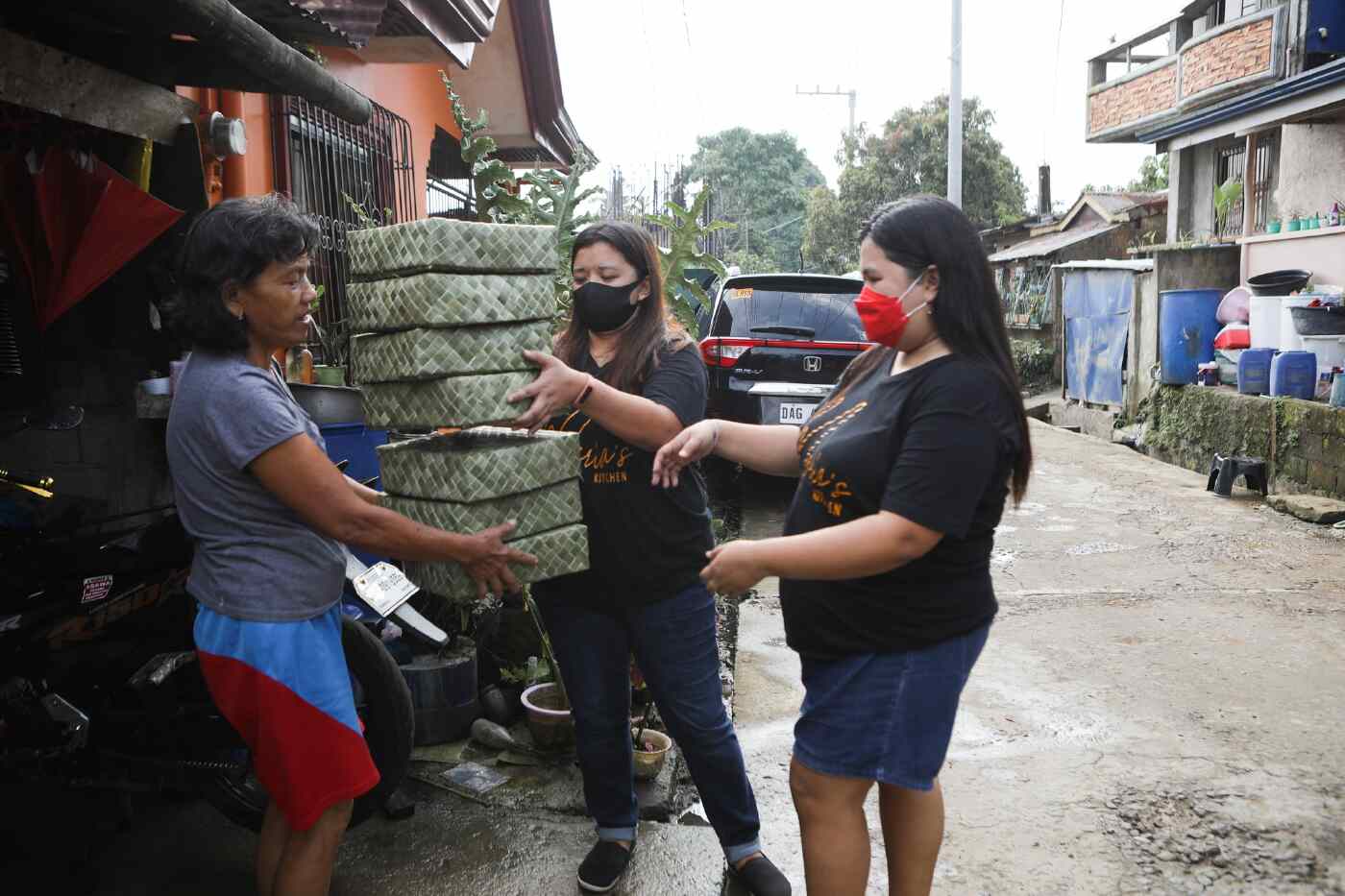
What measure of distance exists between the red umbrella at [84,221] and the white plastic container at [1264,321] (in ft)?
36.8

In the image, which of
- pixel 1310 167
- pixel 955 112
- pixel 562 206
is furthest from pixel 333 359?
pixel 955 112

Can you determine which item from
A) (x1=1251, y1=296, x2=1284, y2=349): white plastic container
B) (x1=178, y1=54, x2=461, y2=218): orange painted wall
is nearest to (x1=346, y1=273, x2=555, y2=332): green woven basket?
(x1=178, y1=54, x2=461, y2=218): orange painted wall

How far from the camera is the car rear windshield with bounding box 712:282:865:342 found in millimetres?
8500

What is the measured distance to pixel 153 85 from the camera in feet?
12.3

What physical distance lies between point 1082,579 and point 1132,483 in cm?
423

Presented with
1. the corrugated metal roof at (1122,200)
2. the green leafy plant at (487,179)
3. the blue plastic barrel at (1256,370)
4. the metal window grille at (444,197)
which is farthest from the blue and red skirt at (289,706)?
the corrugated metal roof at (1122,200)

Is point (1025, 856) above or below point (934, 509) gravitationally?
below

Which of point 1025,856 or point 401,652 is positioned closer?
point 1025,856

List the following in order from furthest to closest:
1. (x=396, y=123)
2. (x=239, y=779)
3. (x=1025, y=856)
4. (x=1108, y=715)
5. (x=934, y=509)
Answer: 1. (x=396, y=123)
2. (x=1108, y=715)
3. (x=1025, y=856)
4. (x=239, y=779)
5. (x=934, y=509)

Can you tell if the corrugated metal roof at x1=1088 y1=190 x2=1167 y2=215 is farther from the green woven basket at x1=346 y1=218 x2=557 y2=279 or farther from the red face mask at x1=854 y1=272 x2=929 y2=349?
the green woven basket at x1=346 y1=218 x2=557 y2=279

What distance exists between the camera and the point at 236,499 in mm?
2156

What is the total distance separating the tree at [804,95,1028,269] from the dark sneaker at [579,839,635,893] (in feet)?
94.1

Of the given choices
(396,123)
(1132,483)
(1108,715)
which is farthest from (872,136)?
(1108,715)

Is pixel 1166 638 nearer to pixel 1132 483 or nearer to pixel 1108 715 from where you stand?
pixel 1108 715
